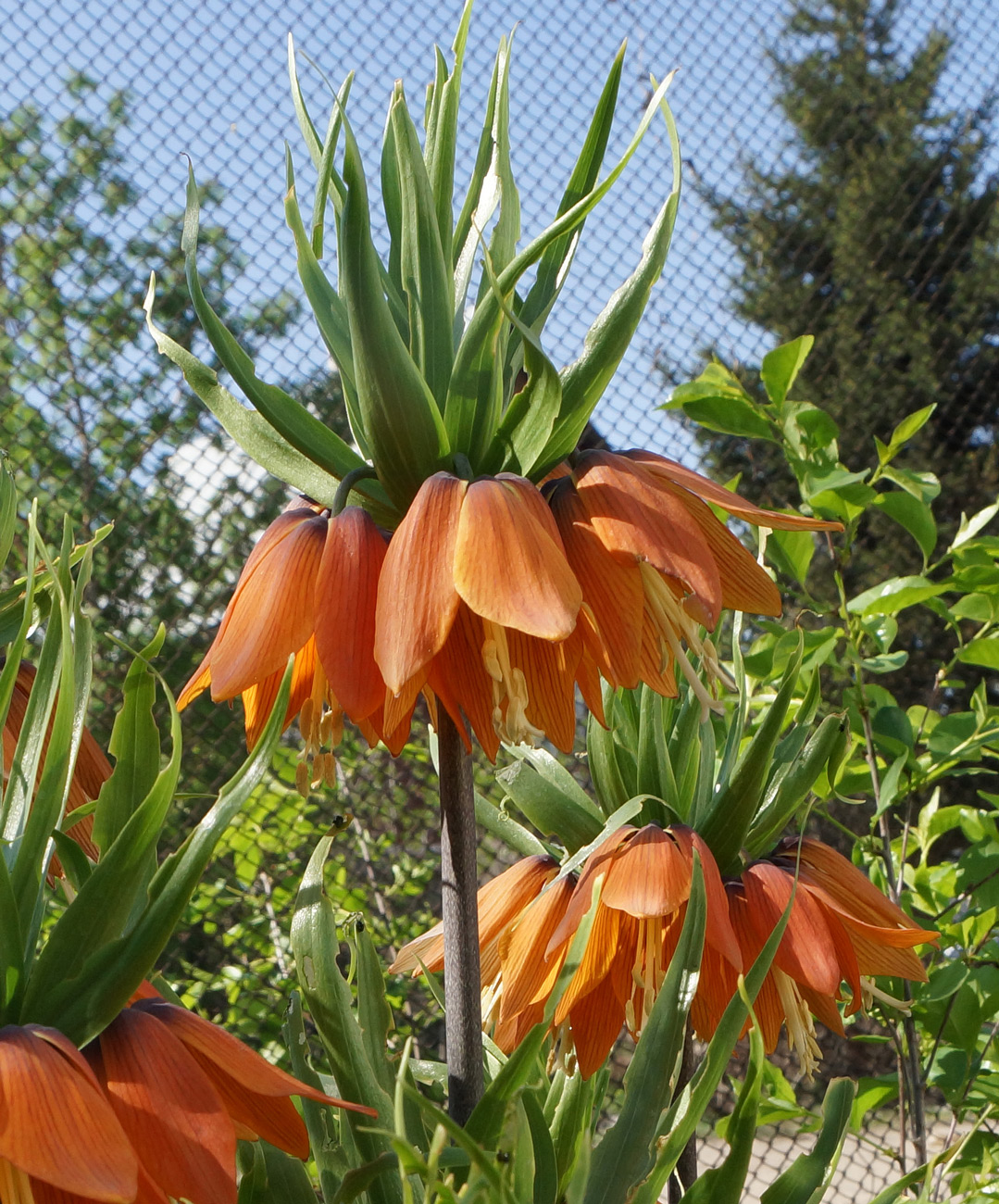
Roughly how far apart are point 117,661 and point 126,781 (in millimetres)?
1948

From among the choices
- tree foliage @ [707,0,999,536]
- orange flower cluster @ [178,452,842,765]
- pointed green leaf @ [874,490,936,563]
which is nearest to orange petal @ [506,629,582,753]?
orange flower cluster @ [178,452,842,765]

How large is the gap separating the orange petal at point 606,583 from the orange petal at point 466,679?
0.04m

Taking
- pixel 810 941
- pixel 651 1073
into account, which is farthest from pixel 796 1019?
pixel 651 1073

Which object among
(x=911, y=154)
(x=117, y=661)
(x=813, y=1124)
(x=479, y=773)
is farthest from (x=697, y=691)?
(x=911, y=154)

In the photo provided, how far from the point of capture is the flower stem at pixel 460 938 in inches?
15.7

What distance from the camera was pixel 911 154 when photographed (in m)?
5.76

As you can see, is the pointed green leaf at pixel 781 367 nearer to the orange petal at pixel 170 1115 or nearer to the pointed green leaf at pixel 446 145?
the pointed green leaf at pixel 446 145

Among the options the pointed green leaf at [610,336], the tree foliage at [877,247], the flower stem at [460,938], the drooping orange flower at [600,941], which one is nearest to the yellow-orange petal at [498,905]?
the drooping orange flower at [600,941]

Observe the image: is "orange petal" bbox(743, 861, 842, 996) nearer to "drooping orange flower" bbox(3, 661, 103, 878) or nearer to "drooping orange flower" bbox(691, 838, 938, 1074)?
"drooping orange flower" bbox(691, 838, 938, 1074)

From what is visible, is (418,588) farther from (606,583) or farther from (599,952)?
(599,952)

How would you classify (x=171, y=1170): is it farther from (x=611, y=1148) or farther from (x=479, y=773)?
(x=479, y=773)

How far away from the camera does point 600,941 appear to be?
48 cm

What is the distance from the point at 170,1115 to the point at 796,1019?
0.96ft

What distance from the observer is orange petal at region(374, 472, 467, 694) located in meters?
0.36
